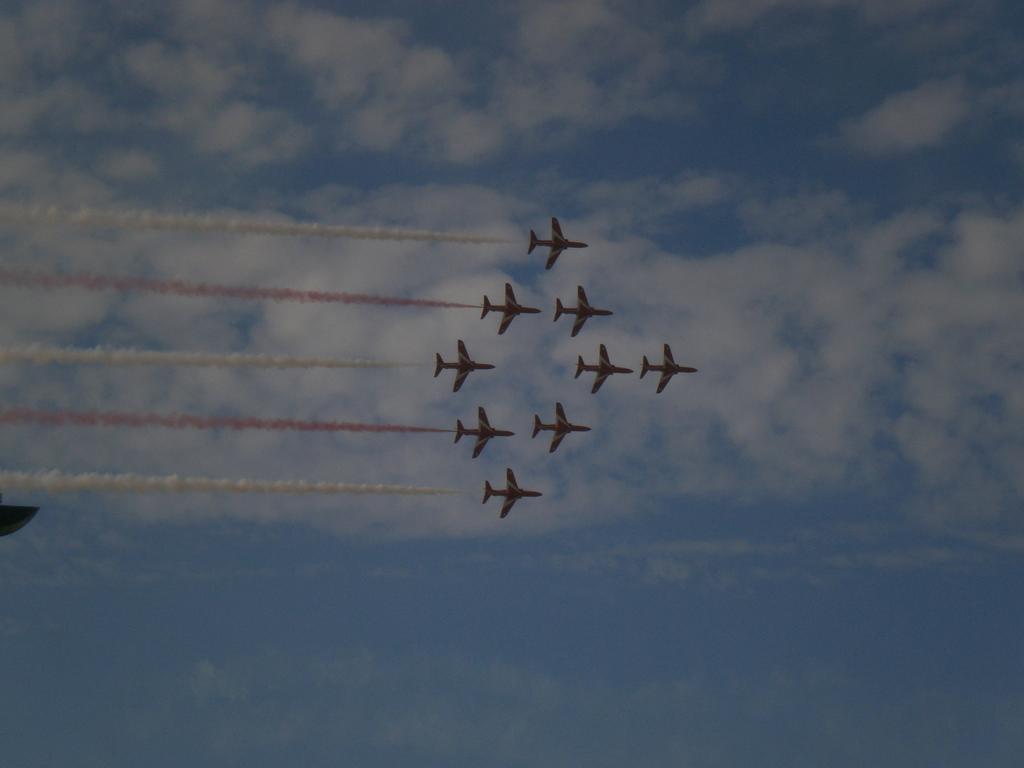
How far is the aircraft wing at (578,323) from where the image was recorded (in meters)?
147

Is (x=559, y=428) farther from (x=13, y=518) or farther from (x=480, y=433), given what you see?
(x=13, y=518)

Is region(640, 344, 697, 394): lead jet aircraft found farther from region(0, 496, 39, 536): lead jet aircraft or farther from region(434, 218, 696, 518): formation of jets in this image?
region(0, 496, 39, 536): lead jet aircraft

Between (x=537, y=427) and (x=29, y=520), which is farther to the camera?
(x=537, y=427)

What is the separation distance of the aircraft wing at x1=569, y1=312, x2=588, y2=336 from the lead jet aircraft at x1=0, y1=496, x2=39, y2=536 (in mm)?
65835

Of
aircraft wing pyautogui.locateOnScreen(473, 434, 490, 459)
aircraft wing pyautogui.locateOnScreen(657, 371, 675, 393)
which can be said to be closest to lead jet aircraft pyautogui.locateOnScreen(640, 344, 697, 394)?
aircraft wing pyautogui.locateOnScreen(657, 371, 675, 393)

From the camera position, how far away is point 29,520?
11431cm

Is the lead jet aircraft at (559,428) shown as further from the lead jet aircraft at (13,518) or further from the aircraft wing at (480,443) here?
the lead jet aircraft at (13,518)

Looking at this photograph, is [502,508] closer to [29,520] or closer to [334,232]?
[334,232]

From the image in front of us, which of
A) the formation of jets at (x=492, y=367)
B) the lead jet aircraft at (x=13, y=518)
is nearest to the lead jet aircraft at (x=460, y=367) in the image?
the formation of jets at (x=492, y=367)

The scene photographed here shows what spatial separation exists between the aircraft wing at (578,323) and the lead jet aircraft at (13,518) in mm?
65835

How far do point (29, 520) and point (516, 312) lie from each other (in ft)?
193

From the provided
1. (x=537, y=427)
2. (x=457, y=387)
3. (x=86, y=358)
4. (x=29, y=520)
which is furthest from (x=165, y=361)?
(x=537, y=427)

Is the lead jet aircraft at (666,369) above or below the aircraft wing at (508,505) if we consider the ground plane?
above

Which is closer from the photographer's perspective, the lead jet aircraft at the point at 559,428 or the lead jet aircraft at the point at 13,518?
the lead jet aircraft at the point at 13,518
